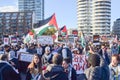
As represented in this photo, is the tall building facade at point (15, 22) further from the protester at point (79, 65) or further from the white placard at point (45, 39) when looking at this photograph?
the protester at point (79, 65)

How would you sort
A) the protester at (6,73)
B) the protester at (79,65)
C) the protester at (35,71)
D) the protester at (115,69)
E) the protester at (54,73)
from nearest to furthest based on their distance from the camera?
1. the protester at (54,73)
2. the protester at (35,71)
3. the protester at (6,73)
4. the protester at (115,69)
5. the protester at (79,65)

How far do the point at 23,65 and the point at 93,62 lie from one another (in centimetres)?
647

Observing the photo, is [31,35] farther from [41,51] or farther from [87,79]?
[87,79]

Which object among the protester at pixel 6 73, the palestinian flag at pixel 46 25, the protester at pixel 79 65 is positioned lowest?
the protester at pixel 79 65

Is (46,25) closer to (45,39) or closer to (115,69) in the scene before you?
(45,39)

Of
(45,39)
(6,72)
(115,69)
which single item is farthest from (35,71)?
(45,39)

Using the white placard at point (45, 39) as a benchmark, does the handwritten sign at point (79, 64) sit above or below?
below

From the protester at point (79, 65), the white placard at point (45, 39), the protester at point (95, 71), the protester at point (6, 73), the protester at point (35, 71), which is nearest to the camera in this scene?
the protester at point (95, 71)

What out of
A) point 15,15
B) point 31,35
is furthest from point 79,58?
point 15,15

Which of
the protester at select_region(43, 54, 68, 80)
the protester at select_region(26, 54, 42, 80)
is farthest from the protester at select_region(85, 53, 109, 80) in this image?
the protester at select_region(26, 54, 42, 80)

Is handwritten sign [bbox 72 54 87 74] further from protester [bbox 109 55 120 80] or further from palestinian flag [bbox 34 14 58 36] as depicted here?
palestinian flag [bbox 34 14 58 36]

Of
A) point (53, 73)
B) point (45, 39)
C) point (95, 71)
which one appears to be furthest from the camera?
point (45, 39)

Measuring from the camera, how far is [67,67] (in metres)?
9.22

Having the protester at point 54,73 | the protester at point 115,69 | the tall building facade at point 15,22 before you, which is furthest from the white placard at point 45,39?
the tall building facade at point 15,22
